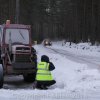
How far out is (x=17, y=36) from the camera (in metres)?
19.2

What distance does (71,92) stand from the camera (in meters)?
14.1

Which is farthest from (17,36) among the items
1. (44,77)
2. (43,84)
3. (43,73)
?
(43,84)

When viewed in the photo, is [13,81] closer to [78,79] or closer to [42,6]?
[78,79]

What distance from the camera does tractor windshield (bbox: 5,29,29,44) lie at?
1888cm

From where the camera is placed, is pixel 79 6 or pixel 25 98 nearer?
pixel 25 98

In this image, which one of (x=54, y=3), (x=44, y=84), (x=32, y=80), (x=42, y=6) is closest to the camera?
(x=44, y=84)

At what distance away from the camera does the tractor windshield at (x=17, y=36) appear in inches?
743

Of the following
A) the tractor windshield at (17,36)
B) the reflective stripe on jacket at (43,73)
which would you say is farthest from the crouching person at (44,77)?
the tractor windshield at (17,36)

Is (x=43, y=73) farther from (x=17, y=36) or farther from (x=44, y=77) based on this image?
(x=17, y=36)

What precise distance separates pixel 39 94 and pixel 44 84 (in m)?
2.29

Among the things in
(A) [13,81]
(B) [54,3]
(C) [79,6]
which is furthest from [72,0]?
(A) [13,81]

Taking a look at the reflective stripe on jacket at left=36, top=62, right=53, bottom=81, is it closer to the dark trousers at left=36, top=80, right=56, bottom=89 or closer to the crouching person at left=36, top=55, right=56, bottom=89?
the crouching person at left=36, top=55, right=56, bottom=89

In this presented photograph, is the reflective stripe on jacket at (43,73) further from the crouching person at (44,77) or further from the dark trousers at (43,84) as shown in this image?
the dark trousers at (43,84)

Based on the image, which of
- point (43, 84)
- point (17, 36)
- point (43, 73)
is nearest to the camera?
point (43, 84)
